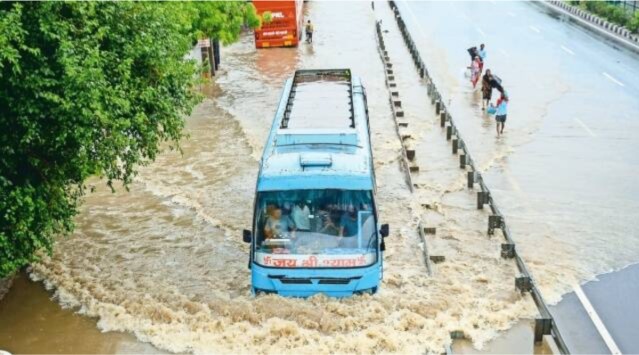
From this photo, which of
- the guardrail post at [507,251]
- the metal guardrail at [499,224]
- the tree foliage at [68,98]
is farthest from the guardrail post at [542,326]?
the tree foliage at [68,98]

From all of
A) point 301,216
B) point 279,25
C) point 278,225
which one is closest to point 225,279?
point 278,225

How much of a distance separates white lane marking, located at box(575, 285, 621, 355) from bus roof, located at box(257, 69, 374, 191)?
3979 millimetres

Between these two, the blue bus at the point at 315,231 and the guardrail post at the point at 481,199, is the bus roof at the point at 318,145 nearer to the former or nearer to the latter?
the blue bus at the point at 315,231

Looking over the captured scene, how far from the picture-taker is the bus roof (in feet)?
37.1

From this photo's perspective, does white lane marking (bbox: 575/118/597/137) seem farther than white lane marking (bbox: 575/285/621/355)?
Yes

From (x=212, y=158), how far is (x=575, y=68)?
53.8 feet

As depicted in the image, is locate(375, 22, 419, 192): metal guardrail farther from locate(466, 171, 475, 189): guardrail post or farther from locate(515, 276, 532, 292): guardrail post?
locate(515, 276, 532, 292): guardrail post

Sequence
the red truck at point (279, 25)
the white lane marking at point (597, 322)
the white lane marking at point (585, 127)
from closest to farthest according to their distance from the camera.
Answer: the white lane marking at point (597, 322) < the white lane marking at point (585, 127) < the red truck at point (279, 25)

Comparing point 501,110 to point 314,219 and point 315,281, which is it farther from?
point 315,281

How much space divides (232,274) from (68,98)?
501cm

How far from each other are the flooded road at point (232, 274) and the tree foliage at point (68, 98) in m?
2.04

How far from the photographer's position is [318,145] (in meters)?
12.6

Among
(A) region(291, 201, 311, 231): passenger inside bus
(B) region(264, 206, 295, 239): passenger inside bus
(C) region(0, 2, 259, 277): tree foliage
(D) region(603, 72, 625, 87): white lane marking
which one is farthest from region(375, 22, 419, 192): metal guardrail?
(D) region(603, 72, 625, 87): white lane marking

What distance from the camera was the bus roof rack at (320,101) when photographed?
1416cm
